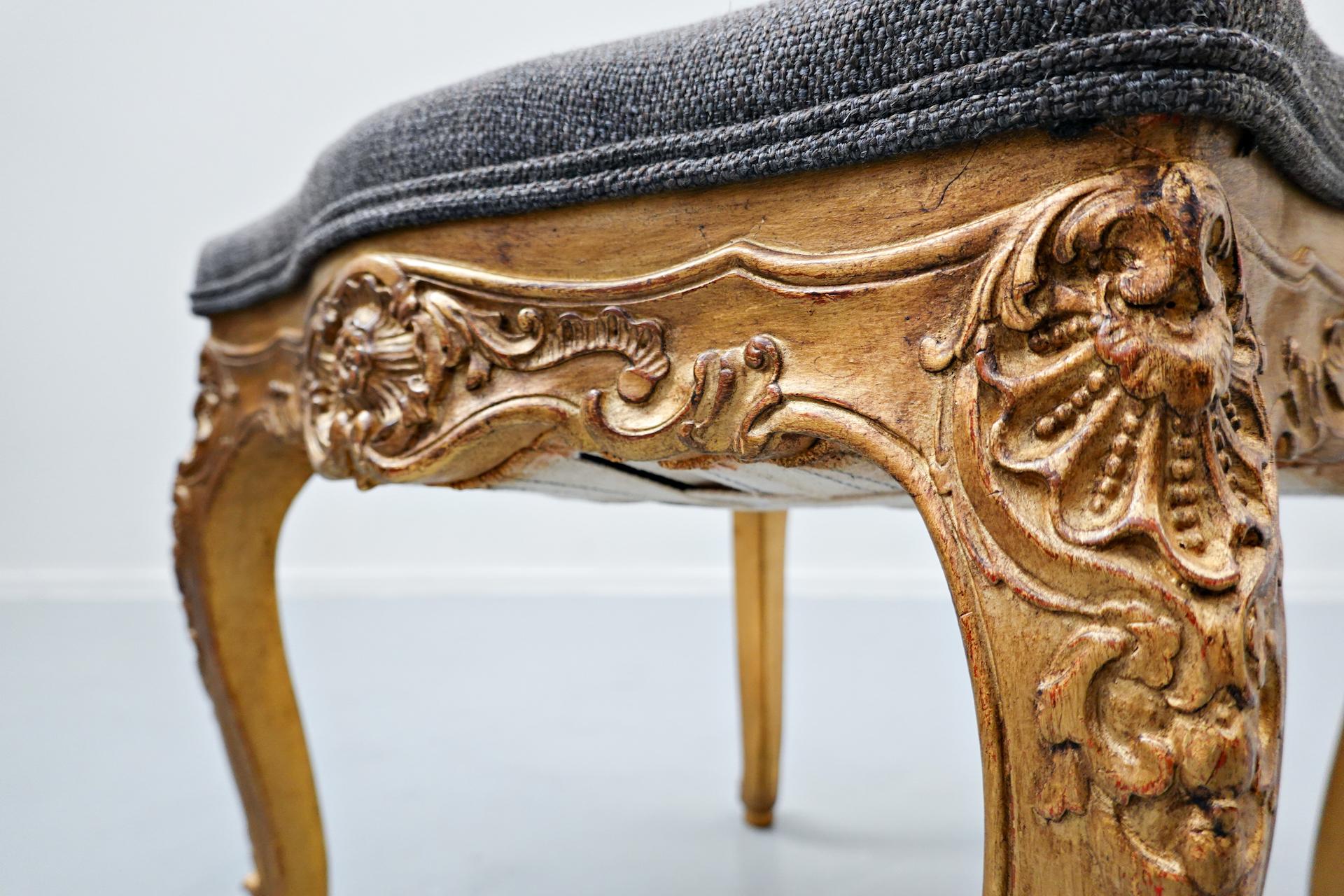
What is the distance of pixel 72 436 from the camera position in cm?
266

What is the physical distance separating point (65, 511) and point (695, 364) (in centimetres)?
264

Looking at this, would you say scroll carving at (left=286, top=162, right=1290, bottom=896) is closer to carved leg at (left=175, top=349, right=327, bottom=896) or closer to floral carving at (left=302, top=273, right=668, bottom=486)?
floral carving at (left=302, top=273, right=668, bottom=486)

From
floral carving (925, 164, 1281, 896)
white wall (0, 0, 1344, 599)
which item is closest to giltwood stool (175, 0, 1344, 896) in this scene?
floral carving (925, 164, 1281, 896)

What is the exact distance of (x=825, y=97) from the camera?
0.40 m

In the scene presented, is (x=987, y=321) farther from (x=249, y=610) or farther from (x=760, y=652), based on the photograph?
(x=760, y=652)

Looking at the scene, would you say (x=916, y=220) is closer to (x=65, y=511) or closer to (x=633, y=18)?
(x=633, y=18)

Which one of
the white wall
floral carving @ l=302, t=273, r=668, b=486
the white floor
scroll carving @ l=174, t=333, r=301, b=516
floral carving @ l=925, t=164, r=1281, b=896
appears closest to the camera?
floral carving @ l=925, t=164, r=1281, b=896

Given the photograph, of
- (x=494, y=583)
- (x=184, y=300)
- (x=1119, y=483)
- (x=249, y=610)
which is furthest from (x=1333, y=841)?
(x=184, y=300)

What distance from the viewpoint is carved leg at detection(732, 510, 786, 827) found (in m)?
1.10

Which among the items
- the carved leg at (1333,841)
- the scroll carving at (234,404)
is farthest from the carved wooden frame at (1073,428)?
the carved leg at (1333,841)

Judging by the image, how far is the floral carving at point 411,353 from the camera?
49 cm

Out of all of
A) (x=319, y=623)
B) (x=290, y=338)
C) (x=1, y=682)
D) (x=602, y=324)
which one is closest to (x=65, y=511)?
(x=319, y=623)

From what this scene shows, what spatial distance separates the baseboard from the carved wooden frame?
220cm

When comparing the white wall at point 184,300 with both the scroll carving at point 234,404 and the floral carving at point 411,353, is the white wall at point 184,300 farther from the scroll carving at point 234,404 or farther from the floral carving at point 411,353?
the floral carving at point 411,353
